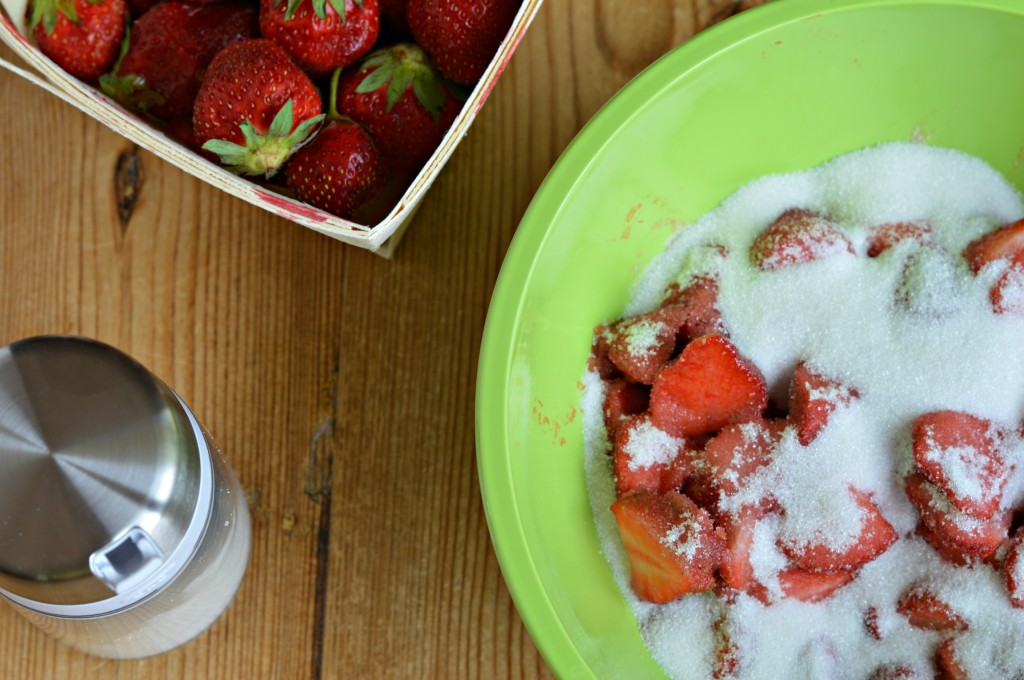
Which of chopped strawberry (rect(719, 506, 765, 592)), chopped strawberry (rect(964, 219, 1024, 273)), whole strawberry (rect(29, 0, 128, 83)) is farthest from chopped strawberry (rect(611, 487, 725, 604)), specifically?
whole strawberry (rect(29, 0, 128, 83))

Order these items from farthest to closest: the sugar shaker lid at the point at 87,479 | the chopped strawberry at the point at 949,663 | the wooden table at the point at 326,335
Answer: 1. the wooden table at the point at 326,335
2. the chopped strawberry at the point at 949,663
3. the sugar shaker lid at the point at 87,479

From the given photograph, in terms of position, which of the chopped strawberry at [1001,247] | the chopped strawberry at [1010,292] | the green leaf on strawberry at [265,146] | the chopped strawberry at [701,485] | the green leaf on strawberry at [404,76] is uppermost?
the green leaf on strawberry at [404,76]

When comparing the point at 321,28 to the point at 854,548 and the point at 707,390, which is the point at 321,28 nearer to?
the point at 707,390

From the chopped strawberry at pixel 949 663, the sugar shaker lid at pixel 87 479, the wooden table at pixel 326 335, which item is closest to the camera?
the sugar shaker lid at pixel 87 479

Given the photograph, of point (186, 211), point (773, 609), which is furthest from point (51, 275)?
point (773, 609)

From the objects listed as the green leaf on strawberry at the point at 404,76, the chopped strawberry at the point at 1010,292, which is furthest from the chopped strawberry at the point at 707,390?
the green leaf on strawberry at the point at 404,76

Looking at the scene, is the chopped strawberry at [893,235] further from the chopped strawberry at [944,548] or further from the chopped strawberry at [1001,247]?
the chopped strawberry at [944,548]

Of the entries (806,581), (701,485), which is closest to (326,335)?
(701,485)
